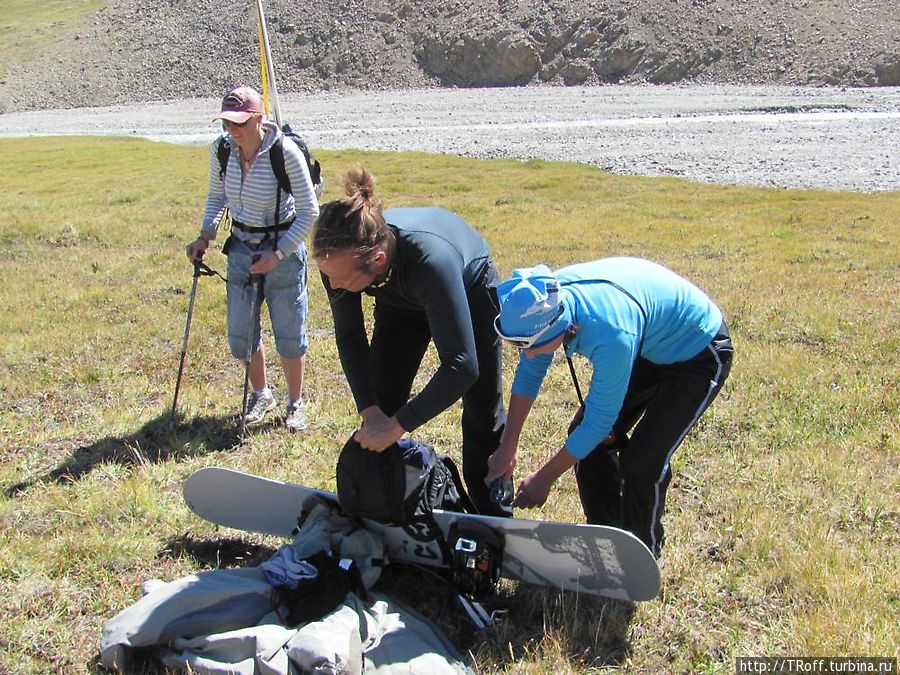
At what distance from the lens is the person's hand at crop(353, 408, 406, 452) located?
11.5 feet

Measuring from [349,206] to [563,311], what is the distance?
96 centimetres

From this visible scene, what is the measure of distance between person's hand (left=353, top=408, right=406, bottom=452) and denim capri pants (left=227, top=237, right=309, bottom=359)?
2237 mm

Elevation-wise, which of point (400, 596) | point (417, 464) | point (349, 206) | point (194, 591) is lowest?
point (400, 596)

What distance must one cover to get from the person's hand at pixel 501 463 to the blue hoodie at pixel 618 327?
0.96 ft

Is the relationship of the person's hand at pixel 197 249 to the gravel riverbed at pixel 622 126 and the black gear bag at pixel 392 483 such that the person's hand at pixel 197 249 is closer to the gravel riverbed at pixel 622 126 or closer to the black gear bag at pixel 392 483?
the black gear bag at pixel 392 483

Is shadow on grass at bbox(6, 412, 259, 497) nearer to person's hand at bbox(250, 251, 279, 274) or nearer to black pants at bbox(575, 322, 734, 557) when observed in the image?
person's hand at bbox(250, 251, 279, 274)

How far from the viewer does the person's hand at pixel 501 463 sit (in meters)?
3.74

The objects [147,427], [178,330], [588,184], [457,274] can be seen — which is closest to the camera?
[457,274]

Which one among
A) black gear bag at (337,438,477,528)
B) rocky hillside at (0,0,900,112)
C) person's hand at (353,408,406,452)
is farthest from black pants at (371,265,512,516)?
rocky hillside at (0,0,900,112)

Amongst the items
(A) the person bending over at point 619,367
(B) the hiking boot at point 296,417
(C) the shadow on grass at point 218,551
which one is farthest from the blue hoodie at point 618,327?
(B) the hiking boot at point 296,417

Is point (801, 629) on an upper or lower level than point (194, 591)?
lower

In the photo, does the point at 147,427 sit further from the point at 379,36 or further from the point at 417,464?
the point at 379,36

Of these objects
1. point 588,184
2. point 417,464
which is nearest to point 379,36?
point 588,184

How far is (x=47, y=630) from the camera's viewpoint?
3611 mm
